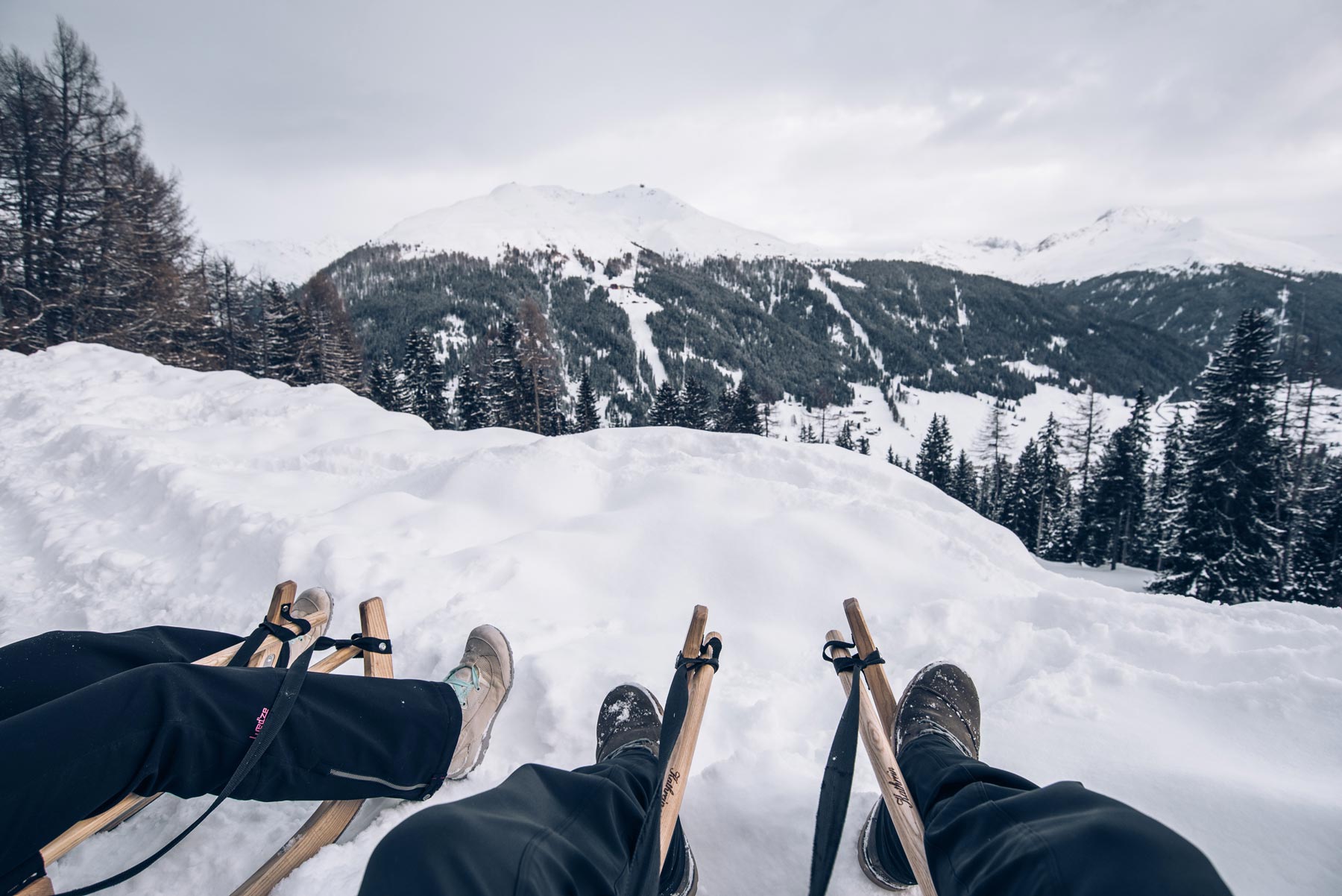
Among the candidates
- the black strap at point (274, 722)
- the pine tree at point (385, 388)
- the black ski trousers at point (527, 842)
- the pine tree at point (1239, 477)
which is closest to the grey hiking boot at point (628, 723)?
the black ski trousers at point (527, 842)

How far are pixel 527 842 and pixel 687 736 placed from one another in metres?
0.65

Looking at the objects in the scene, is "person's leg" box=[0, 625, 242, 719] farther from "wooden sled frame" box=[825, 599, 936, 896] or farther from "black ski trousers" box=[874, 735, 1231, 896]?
"black ski trousers" box=[874, 735, 1231, 896]

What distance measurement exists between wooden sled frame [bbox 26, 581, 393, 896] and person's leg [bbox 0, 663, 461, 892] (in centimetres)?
10

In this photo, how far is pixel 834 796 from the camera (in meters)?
1.83

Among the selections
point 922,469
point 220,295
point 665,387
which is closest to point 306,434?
point 665,387

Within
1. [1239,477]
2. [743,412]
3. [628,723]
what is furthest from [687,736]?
[743,412]

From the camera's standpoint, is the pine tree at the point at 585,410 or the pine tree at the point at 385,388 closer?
the pine tree at the point at 385,388

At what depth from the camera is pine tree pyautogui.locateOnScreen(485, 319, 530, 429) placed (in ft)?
93.0

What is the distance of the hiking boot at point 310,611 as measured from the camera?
2871mm

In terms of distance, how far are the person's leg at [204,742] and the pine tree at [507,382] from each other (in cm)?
2715

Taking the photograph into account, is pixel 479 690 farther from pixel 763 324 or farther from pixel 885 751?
pixel 763 324

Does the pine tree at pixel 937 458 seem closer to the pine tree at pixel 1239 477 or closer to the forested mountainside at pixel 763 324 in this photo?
the pine tree at pixel 1239 477

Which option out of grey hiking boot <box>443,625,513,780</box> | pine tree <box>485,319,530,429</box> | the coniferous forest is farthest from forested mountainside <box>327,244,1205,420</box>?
grey hiking boot <box>443,625,513,780</box>

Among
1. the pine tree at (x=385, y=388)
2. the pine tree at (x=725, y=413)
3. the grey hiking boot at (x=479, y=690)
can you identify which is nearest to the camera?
the grey hiking boot at (x=479, y=690)
